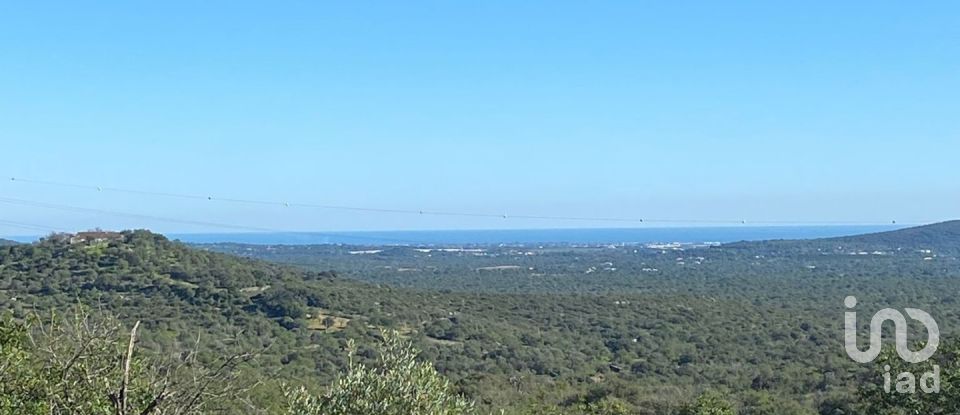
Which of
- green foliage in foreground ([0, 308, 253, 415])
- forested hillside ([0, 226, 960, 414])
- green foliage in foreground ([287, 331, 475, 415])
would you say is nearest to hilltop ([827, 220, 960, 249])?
forested hillside ([0, 226, 960, 414])

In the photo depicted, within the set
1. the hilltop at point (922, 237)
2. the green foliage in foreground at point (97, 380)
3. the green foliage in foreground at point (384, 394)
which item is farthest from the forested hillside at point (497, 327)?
the hilltop at point (922, 237)

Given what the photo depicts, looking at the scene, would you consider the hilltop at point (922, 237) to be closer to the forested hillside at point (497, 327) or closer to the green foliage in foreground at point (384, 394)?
the forested hillside at point (497, 327)

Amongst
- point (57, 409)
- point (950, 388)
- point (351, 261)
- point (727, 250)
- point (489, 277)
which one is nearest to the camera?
point (57, 409)

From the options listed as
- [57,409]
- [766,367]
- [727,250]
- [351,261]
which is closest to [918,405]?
[57,409]

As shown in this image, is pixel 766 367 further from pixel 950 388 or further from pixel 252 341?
pixel 950 388

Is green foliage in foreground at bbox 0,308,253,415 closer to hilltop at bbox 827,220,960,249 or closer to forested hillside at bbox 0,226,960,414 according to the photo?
forested hillside at bbox 0,226,960,414

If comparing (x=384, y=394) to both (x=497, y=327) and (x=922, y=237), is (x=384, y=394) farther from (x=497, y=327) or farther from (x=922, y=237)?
(x=922, y=237)

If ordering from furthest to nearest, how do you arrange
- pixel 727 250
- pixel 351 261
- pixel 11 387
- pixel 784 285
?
pixel 727 250 < pixel 351 261 < pixel 784 285 < pixel 11 387

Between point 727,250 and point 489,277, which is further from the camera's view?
point 727,250

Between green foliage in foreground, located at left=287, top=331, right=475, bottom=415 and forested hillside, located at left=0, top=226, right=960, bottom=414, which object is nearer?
green foliage in foreground, located at left=287, top=331, right=475, bottom=415
